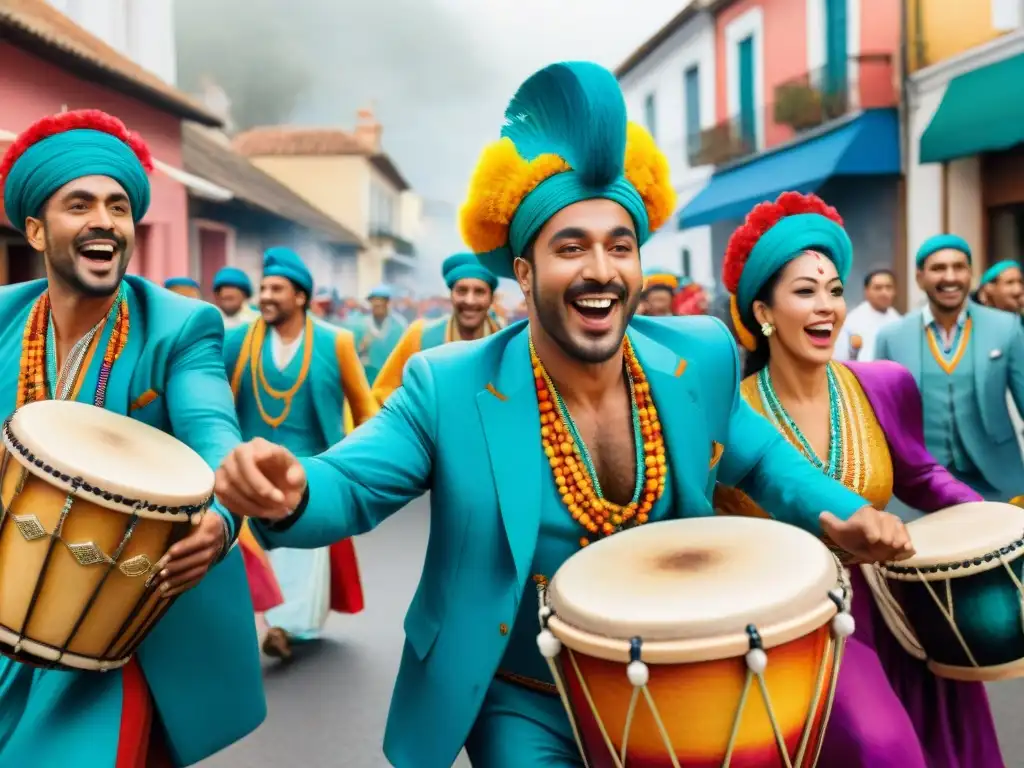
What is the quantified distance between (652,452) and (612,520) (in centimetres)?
20

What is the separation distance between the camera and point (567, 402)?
286 cm

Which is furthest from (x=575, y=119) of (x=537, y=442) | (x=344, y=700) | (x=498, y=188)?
(x=344, y=700)

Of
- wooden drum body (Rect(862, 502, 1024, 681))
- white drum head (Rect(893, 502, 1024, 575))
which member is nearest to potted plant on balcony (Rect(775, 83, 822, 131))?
white drum head (Rect(893, 502, 1024, 575))

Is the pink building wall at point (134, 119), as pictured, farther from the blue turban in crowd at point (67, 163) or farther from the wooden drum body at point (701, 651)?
the wooden drum body at point (701, 651)

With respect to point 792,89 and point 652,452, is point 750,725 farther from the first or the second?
point 792,89

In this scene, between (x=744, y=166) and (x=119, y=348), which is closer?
(x=119, y=348)

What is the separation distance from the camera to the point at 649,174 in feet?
9.27

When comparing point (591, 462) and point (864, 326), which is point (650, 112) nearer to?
point (864, 326)

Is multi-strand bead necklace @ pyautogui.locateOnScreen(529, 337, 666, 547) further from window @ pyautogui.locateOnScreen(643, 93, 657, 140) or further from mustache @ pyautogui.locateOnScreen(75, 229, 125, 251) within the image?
window @ pyautogui.locateOnScreen(643, 93, 657, 140)

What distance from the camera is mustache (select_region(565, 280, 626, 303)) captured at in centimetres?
265

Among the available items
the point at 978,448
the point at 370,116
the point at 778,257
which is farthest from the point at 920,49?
the point at 370,116

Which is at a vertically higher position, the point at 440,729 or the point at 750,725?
the point at 750,725

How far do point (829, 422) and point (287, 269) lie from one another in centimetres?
428

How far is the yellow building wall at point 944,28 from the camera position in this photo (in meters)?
15.7
